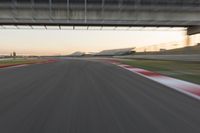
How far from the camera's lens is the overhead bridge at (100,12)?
27031 mm

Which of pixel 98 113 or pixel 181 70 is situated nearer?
pixel 98 113

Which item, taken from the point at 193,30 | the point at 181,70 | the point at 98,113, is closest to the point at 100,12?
the point at 193,30

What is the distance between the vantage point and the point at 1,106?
16.1 feet

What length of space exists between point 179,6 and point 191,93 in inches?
938

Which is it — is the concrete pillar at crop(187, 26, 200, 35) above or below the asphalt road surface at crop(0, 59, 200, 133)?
above

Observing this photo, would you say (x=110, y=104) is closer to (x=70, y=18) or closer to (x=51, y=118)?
(x=51, y=118)

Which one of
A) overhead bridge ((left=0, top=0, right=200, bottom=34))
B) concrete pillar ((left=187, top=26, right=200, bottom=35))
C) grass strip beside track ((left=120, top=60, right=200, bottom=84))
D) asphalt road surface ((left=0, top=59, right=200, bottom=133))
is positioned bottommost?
grass strip beside track ((left=120, top=60, right=200, bottom=84))

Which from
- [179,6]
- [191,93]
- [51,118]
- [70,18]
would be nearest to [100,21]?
[70,18]

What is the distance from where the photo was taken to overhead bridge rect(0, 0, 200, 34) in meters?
27.0

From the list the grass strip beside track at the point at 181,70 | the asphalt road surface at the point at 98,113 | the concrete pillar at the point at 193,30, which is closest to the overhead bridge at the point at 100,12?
the concrete pillar at the point at 193,30

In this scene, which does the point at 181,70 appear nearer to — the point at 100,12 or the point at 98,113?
the point at 98,113

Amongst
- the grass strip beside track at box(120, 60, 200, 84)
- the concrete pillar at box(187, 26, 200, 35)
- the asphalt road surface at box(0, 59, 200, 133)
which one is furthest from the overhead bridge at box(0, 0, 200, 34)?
the asphalt road surface at box(0, 59, 200, 133)

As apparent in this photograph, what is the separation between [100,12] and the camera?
2775 cm

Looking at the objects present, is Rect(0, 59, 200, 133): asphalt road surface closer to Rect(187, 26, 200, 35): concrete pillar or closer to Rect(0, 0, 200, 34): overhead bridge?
Rect(0, 0, 200, 34): overhead bridge
